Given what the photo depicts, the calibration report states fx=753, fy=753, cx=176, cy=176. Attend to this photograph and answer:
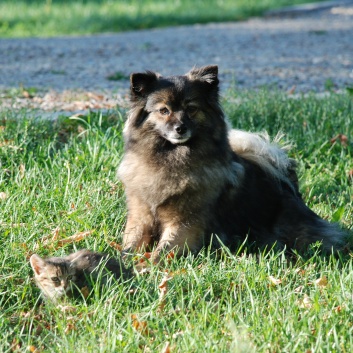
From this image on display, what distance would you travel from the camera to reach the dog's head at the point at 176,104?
15.4ft

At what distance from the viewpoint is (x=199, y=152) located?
4.83 meters

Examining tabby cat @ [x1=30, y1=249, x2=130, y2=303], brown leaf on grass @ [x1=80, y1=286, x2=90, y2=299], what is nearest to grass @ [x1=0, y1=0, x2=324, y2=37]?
tabby cat @ [x1=30, y1=249, x2=130, y2=303]

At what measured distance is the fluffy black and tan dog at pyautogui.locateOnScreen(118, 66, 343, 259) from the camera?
4.76 metres

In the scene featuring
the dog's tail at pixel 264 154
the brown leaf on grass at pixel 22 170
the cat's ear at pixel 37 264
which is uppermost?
the dog's tail at pixel 264 154

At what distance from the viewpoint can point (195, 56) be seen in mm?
11688

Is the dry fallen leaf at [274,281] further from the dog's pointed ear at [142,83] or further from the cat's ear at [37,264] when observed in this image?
the dog's pointed ear at [142,83]

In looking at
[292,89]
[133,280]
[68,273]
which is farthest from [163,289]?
[292,89]

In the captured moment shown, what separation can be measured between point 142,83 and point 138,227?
0.93 m

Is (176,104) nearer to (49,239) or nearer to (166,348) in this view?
(49,239)

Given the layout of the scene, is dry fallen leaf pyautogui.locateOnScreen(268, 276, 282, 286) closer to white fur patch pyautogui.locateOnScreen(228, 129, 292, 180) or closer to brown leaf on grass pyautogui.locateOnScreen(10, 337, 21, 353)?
white fur patch pyautogui.locateOnScreen(228, 129, 292, 180)

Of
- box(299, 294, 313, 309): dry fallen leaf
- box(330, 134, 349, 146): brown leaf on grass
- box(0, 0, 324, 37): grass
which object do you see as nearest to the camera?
box(299, 294, 313, 309): dry fallen leaf

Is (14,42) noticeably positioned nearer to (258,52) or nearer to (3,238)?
(258,52)

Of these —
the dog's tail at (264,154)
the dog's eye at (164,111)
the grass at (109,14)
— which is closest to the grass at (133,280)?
the dog's tail at (264,154)

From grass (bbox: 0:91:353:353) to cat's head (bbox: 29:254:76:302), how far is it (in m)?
0.09
